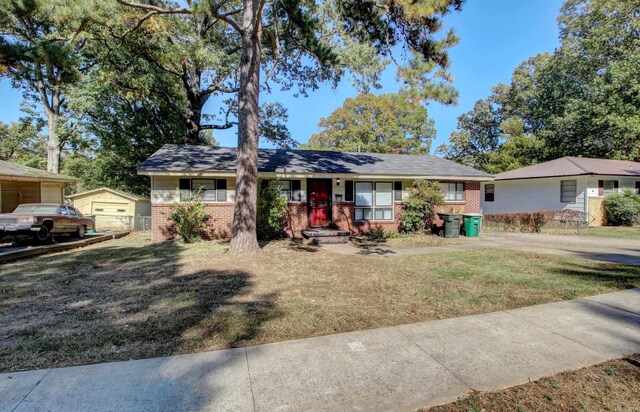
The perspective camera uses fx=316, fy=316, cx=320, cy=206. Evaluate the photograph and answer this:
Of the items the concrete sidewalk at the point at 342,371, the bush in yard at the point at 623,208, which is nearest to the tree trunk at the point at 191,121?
the concrete sidewalk at the point at 342,371

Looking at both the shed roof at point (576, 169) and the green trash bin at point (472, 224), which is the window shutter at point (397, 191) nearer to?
the green trash bin at point (472, 224)

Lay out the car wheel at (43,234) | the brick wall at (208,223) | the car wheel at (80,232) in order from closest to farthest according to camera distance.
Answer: the car wheel at (43,234)
the brick wall at (208,223)
the car wheel at (80,232)

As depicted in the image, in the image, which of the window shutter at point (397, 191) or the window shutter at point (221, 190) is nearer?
the window shutter at point (221, 190)

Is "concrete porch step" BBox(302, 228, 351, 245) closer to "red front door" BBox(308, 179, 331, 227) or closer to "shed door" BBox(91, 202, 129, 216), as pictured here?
"red front door" BBox(308, 179, 331, 227)

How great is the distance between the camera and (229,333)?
393cm

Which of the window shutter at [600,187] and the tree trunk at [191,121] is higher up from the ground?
the tree trunk at [191,121]

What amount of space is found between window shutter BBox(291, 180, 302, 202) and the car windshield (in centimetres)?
872

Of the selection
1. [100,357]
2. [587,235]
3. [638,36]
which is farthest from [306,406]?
[638,36]

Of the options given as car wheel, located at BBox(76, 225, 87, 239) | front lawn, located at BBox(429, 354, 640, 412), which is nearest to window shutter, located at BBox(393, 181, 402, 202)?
front lawn, located at BBox(429, 354, 640, 412)

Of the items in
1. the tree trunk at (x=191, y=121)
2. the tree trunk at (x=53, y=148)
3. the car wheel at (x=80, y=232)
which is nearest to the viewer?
the car wheel at (x=80, y=232)

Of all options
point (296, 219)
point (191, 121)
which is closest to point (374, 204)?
point (296, 219)

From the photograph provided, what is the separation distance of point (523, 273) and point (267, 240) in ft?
28.0

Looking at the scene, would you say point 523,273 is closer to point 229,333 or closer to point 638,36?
point 229,333

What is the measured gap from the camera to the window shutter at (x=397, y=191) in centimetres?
1477
